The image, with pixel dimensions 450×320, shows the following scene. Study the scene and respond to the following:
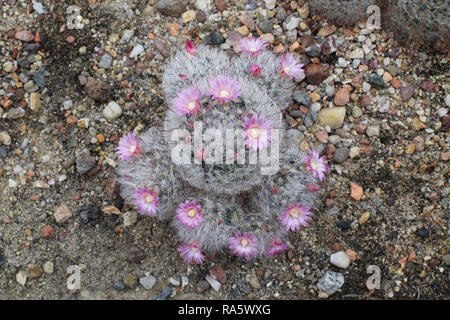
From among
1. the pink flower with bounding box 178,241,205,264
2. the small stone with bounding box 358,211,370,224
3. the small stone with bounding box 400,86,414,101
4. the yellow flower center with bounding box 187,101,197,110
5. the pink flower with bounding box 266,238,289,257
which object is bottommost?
the pink flower with bounding box 178,241,205,264

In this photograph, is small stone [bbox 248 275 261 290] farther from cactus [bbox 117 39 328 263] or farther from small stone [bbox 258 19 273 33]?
small stone [bbox 258 19 273 33]

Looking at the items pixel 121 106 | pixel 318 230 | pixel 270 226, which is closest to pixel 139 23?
pixel 121 106

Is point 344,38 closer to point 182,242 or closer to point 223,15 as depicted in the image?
point 223,15

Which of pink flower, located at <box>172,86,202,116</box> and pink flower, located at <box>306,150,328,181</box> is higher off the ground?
pink flower, located at <box>172,86,202,116</box>

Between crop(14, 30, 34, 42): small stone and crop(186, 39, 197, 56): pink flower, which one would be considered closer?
crop(186, 39, 197, 56): pink flower

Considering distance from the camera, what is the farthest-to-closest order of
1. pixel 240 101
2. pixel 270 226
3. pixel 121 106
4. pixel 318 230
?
1. pixel 121 106
2. pixel 318 230
3. pixel 270 226
4. pixel 240 101

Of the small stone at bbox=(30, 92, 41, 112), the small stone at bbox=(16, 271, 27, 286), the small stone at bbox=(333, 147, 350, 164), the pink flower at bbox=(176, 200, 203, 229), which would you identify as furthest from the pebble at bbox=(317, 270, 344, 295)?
the small stone at bbox=(30, 92, 41, 112)
